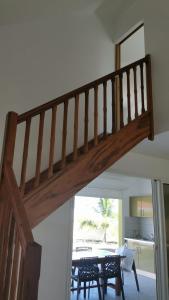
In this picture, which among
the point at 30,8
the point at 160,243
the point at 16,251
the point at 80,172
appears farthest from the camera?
the point at 160,243

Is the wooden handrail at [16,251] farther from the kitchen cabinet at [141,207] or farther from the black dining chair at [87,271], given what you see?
the kitchen cabinet at [141,207]

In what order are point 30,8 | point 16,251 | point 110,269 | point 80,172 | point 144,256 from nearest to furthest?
point 16,251 < point 80,172 < point 30,8 < point 110,269 < point 144,256

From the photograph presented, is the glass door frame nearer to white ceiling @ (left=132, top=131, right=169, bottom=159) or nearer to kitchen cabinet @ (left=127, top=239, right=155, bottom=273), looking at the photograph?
white ceiling @ (left=132, top=131, right=169, bottom=159)

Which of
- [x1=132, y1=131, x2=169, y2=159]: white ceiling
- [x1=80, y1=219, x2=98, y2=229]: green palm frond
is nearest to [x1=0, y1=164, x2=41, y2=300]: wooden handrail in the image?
[x1=132, y1=131, x2=169, y2=159]: white ceiling

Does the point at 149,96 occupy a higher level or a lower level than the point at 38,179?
higher

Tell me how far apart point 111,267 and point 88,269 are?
554 mm

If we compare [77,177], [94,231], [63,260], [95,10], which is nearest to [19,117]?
[77,177]

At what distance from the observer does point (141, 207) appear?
23.1 ft

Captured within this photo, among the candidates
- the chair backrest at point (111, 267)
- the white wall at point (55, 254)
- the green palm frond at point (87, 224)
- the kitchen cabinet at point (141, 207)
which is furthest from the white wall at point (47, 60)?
the green palm frond at point (87, 224)

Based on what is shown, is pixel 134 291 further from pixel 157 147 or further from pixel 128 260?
pixel 157 147

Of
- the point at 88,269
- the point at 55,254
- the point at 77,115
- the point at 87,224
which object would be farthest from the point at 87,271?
the point at 87,224

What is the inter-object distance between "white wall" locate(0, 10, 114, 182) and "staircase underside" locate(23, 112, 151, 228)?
85cm

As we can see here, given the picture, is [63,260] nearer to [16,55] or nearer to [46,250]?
[46,250]

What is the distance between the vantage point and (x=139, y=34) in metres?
4.64
